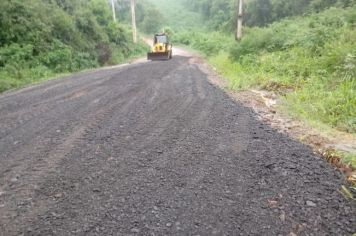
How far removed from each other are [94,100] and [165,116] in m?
2.33

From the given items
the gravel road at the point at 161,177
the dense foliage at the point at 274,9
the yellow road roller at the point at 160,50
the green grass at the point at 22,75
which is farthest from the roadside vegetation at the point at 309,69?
the dense foliage at the point at 274,9

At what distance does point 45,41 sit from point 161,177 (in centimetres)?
1464

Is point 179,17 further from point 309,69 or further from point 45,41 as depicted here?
point 309,69

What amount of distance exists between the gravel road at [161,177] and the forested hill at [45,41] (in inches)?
280

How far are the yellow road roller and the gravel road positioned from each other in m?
15.6

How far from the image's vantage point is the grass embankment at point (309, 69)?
21.2 ft

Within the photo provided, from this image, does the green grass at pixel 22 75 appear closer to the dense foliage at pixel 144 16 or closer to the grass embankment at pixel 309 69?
the grass embankment at pixel 309 69

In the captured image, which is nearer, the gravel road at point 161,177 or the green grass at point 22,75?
the gravel road at point 161,177

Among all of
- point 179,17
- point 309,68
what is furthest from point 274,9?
point 179,17

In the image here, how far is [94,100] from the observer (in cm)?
795

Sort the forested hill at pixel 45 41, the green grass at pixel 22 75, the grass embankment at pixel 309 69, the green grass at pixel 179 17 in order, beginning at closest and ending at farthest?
1. the grass embankment at pixel 309 69
2. the green grass at pixel 22 75
3. the forested hill at pixel 45 41
4. the green grass at pixel 179 17

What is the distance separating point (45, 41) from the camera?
16.5 metres

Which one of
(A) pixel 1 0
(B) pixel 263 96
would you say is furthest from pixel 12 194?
(A) pixel 1 0

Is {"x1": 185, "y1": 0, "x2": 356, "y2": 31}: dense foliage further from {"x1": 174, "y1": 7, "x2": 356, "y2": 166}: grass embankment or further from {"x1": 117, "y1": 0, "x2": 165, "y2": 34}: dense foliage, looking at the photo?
{"x1": 117, "y1": 0, "x2": 165, "y2": 34}: dense foliage
